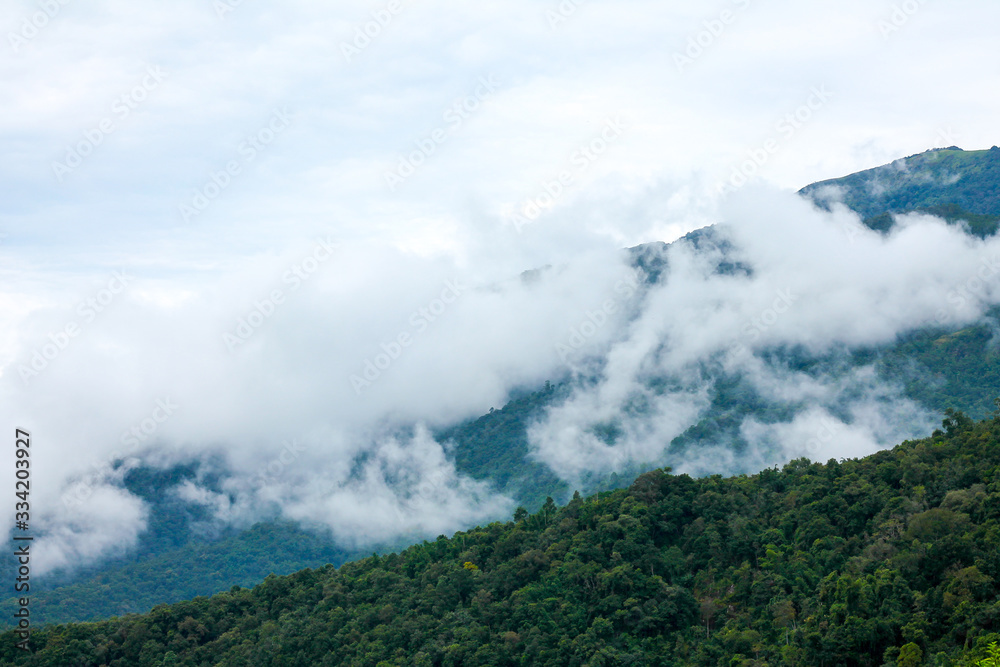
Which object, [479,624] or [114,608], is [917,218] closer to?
[479,624]

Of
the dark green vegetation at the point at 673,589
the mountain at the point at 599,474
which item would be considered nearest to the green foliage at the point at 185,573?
the mountain at the point at 599,474

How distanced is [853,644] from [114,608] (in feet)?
453

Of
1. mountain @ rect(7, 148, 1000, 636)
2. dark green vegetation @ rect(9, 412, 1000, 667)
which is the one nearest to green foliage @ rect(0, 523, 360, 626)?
mountain @ rect(7, 148, 1000, 636)

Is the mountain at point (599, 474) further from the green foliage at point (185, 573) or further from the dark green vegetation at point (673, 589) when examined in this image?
the dark green vegetation at point (673, 589)

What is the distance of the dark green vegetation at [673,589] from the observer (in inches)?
1857

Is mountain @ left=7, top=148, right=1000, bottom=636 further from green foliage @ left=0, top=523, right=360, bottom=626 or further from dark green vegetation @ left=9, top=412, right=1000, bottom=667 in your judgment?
dark green vegetation @ left=9, top=412, right=1000, bottom=667

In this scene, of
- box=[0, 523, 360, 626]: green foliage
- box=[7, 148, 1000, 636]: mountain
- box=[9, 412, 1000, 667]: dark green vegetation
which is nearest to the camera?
box=[9, 412, 1000, 667]: dark green vegetation

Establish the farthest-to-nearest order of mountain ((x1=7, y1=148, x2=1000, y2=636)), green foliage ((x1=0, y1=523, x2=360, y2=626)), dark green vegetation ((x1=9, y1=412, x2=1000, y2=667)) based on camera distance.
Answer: mountain ((x1=7, y1=148, x2=1000, y2=636)) → green foliage ((x1=0, y1=523, x2=360, y2=626)) → dark green vegetation ((x1=9, y1=412, x2=1000, y2=667))

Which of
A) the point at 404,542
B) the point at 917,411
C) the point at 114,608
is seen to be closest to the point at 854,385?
the point at 917,411

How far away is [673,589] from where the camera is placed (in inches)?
2328

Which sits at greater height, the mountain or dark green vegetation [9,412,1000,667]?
dark green vegetation [9,412,1000,667]

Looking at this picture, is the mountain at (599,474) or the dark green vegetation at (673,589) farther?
the mountain at (599,474)

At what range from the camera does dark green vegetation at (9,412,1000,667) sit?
4716 centimetres

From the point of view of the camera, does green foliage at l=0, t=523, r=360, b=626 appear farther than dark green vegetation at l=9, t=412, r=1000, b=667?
Yes
